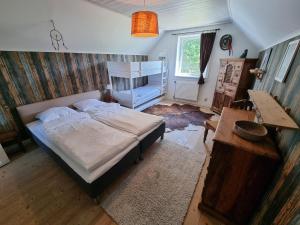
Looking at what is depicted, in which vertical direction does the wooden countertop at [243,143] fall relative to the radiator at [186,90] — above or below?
above

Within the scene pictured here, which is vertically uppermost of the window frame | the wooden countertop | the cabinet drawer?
the window frame

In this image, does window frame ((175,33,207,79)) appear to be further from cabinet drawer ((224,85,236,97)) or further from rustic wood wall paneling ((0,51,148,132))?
rustic wood wall paneling ((0,51,148,132))

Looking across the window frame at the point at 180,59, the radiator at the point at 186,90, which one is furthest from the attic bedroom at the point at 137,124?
the radiator at the point at 186,90

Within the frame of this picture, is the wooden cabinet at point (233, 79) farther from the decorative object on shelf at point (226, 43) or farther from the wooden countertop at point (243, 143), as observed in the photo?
the wooden countertop at point (243, 143)

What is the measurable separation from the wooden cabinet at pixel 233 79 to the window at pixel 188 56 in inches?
42.0

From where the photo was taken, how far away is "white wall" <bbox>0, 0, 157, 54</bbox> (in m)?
1.90

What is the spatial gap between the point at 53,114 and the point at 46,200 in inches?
58.8

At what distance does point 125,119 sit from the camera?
2.47 m

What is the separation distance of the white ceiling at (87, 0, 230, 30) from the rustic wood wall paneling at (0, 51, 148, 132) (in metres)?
1.42

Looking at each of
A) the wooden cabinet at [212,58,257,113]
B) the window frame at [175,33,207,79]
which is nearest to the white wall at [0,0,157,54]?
the window frame at [175,33,207,79]

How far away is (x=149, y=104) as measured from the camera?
4.46 m

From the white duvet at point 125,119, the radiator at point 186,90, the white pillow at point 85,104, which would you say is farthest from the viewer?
the radiator at point 186,90

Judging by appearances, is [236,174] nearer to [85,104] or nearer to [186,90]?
[85,104]

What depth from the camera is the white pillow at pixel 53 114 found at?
2.47m
